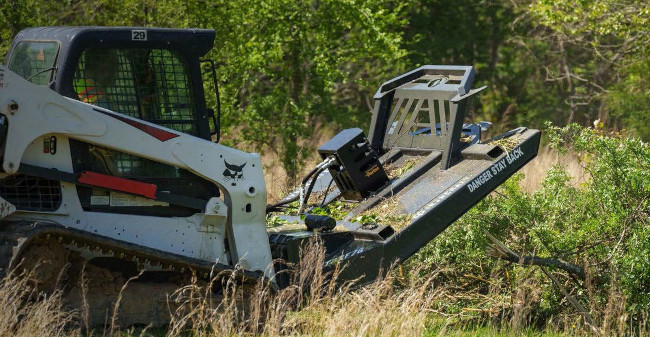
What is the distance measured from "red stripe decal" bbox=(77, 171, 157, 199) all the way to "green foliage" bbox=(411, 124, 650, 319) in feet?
10.4

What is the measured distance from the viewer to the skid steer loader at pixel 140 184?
21.8 feet

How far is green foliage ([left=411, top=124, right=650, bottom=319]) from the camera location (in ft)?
28.3

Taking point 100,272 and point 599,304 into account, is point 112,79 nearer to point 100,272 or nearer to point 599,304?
point 100,272

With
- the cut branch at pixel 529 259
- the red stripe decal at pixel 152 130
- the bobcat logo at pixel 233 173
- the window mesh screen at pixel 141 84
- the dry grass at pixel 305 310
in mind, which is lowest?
the cut branch at pixel 529 259

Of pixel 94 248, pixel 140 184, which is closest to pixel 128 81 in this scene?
pixel 140 184

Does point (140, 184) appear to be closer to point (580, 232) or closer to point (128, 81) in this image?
point (128, 81)

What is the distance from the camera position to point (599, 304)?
8742mm

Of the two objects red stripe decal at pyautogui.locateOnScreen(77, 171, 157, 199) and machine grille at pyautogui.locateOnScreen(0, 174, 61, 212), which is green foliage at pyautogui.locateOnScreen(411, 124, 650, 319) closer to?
red stripe decal at pyautogui.locateOnScreen(77, 171, 157, 199)

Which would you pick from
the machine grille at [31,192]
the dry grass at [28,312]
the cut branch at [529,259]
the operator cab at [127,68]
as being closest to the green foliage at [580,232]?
the cut branch at [529,259]

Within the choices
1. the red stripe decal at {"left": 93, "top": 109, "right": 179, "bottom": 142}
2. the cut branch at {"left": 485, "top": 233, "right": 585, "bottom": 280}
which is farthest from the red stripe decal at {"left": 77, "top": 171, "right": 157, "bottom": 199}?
the cut branch at {"left": 485, "top": 233, "right": 585, "bottom": 280}

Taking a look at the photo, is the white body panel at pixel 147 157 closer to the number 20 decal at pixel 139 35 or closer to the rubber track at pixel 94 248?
the rubber track at pixel 94 248

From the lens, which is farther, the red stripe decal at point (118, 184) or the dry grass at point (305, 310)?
the red stripe decal at point (118, 184)

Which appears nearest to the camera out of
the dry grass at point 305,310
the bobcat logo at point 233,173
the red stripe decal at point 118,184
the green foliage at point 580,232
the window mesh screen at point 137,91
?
the dry grass at point 305,310

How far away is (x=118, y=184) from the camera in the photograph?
7.04m
